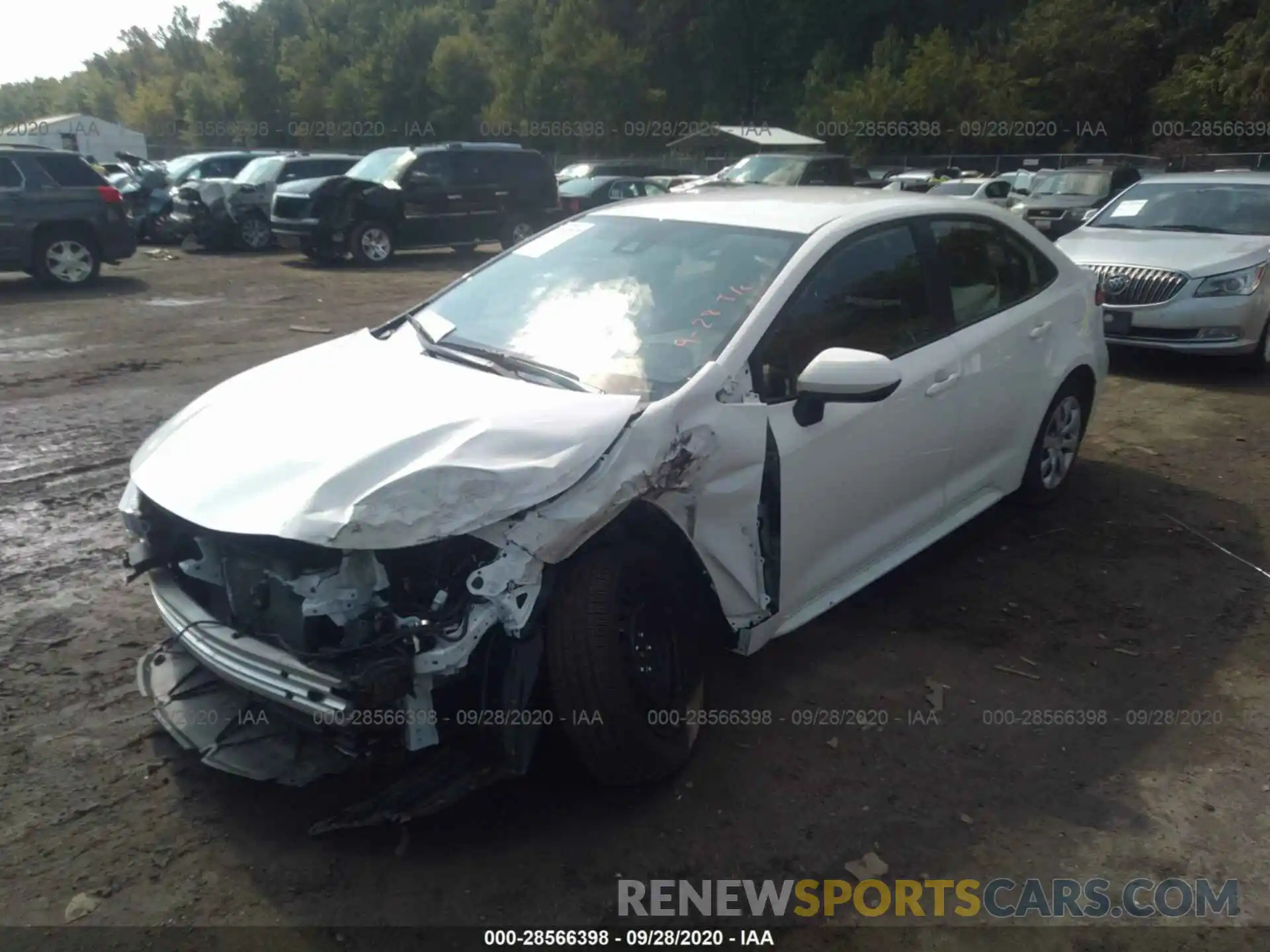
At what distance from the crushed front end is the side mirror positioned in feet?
3.83

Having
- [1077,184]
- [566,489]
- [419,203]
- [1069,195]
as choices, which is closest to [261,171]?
[419,203]

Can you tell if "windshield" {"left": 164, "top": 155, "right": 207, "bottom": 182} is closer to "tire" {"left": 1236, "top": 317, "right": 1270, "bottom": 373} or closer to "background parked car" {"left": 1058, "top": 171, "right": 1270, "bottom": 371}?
"background parked car" {"left": 1058, "top": 171, "right": 1270, "bottom": 371}

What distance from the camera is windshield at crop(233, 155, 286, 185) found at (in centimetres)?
1812

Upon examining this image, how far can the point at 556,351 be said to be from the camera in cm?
358

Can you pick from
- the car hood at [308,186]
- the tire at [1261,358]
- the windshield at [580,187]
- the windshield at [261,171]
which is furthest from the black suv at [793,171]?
the tire at [1261,358]

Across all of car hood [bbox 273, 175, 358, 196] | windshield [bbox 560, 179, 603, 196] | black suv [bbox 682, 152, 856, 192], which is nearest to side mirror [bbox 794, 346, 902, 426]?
black suv [bbox 682, 152, 856, 192]

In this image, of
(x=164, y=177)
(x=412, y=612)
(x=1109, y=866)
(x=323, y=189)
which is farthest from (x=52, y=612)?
(x=164, y=177)

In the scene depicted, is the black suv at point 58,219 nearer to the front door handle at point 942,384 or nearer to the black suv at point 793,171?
the black suv at point 793,171

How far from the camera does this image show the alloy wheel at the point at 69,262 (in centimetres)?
1317

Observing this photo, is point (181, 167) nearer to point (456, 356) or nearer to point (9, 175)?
point (9, 175)

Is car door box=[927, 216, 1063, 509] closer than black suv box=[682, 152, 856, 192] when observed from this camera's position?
Yes

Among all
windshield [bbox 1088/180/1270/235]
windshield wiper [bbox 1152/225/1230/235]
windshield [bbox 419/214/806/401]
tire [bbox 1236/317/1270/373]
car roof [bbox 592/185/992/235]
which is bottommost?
tire [bbox 1236/317/1270/373]

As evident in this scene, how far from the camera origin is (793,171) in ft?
56.9

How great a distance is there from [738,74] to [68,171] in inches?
2053
